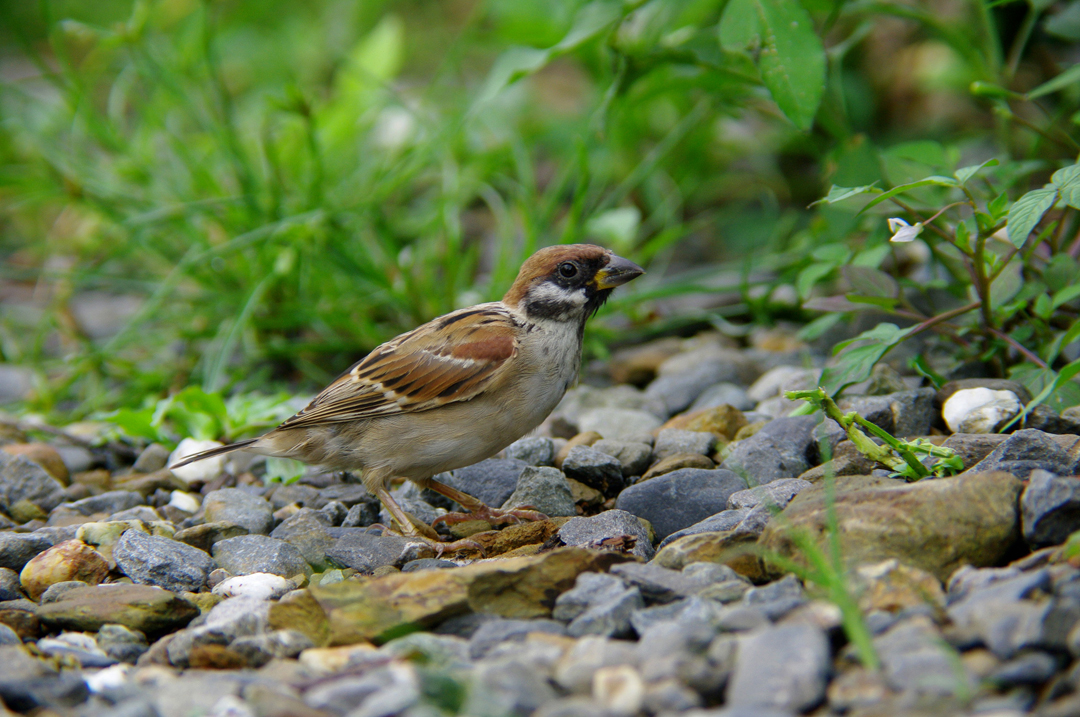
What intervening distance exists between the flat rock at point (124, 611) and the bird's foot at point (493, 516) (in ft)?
3.60

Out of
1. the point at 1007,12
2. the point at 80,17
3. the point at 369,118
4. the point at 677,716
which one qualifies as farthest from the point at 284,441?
the point at 80,17

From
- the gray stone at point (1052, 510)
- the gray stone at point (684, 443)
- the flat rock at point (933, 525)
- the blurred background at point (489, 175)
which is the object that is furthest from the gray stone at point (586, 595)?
the blurred background at point (489, 175)

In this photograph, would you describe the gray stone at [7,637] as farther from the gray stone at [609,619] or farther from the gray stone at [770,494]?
the gray stone at [770,494]

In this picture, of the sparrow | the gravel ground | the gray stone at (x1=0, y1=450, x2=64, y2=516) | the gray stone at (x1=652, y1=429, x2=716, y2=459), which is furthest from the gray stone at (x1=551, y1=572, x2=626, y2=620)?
the gray stone at (x1=0, y1=450, x2=64, y2=516)

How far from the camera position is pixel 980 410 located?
316 centimetres

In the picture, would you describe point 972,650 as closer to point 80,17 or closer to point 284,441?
point 284,441

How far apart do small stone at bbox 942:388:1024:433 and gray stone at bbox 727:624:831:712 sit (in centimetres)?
155

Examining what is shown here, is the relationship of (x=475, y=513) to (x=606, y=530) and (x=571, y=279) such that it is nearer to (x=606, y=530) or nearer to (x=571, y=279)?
(x=606, y=530)

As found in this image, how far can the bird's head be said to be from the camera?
3.85 metres

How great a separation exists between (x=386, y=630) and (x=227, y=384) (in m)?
2.98

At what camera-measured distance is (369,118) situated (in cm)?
637

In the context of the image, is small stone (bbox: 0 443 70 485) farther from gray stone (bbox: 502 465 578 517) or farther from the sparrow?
gray stone (bbox: 502 465 578 517)

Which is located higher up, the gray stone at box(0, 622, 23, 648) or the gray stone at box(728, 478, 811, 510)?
the gray stone at box(0, 622, 23, 648)

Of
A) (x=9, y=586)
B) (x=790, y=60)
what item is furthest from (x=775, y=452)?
(x=9, y=586)
